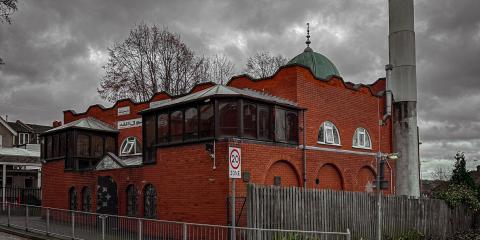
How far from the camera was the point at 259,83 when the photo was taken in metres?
24.0

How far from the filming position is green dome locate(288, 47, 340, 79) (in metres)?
28.2

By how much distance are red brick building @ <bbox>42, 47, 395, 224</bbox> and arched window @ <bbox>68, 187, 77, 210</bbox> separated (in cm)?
5

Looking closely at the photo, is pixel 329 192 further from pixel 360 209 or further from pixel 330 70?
pixel 330 70

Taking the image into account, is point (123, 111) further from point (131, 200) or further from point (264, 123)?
point (264, 123)

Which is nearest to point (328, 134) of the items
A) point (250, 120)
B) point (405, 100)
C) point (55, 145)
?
point (250, 120)

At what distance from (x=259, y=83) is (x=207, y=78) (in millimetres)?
23932

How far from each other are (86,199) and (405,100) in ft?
53.6

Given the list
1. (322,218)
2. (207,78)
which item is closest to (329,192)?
(322,218)

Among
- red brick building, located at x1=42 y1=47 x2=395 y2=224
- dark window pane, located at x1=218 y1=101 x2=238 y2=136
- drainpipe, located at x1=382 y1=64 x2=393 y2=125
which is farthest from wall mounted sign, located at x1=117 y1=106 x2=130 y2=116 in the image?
drainpipe, located at x1=382 y1=64 x2=393 y2=125

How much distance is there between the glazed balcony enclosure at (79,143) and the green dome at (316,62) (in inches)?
415

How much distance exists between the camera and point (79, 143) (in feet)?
88.7

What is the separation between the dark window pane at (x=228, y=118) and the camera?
18906 millimetres

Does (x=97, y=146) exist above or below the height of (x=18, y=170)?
above

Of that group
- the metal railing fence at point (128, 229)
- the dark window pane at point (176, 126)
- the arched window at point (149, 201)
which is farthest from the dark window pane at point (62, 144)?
the dark window pane at point (176, 126)
